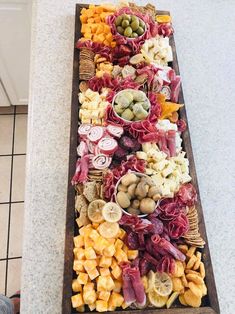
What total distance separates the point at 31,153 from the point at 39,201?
131mm

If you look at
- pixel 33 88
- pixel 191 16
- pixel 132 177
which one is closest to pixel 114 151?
pixel 132 177

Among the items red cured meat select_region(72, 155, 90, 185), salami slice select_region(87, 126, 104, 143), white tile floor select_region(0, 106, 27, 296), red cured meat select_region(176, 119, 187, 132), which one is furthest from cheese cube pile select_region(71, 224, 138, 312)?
white tile floor select_region(0, 106, 27, 296)

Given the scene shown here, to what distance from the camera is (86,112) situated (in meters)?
0.77

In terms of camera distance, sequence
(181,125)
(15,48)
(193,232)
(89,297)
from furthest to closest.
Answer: (15,48) → (181,125) → (193,232) → (89,297)

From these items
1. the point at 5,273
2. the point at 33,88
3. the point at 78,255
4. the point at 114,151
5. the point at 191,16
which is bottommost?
the point at 5,273

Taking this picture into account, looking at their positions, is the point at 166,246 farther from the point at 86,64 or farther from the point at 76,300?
the point at 86,64

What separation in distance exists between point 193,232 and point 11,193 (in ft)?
3.42

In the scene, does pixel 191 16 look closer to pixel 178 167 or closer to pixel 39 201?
pixel 178 167

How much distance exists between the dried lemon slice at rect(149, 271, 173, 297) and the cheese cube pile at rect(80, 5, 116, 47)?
0.63 m

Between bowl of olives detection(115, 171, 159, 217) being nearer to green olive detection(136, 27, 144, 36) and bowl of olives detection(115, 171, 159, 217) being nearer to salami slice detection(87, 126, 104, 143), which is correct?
salami slice detection(87, 126, 104, 143)

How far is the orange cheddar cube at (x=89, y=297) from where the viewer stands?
22.6 inches

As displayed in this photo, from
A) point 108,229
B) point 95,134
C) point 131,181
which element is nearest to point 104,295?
point 108,229

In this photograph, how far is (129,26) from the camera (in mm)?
865

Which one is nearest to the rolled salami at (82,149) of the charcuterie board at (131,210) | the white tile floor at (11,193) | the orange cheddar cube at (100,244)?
the charcuterie board at (131,210)
